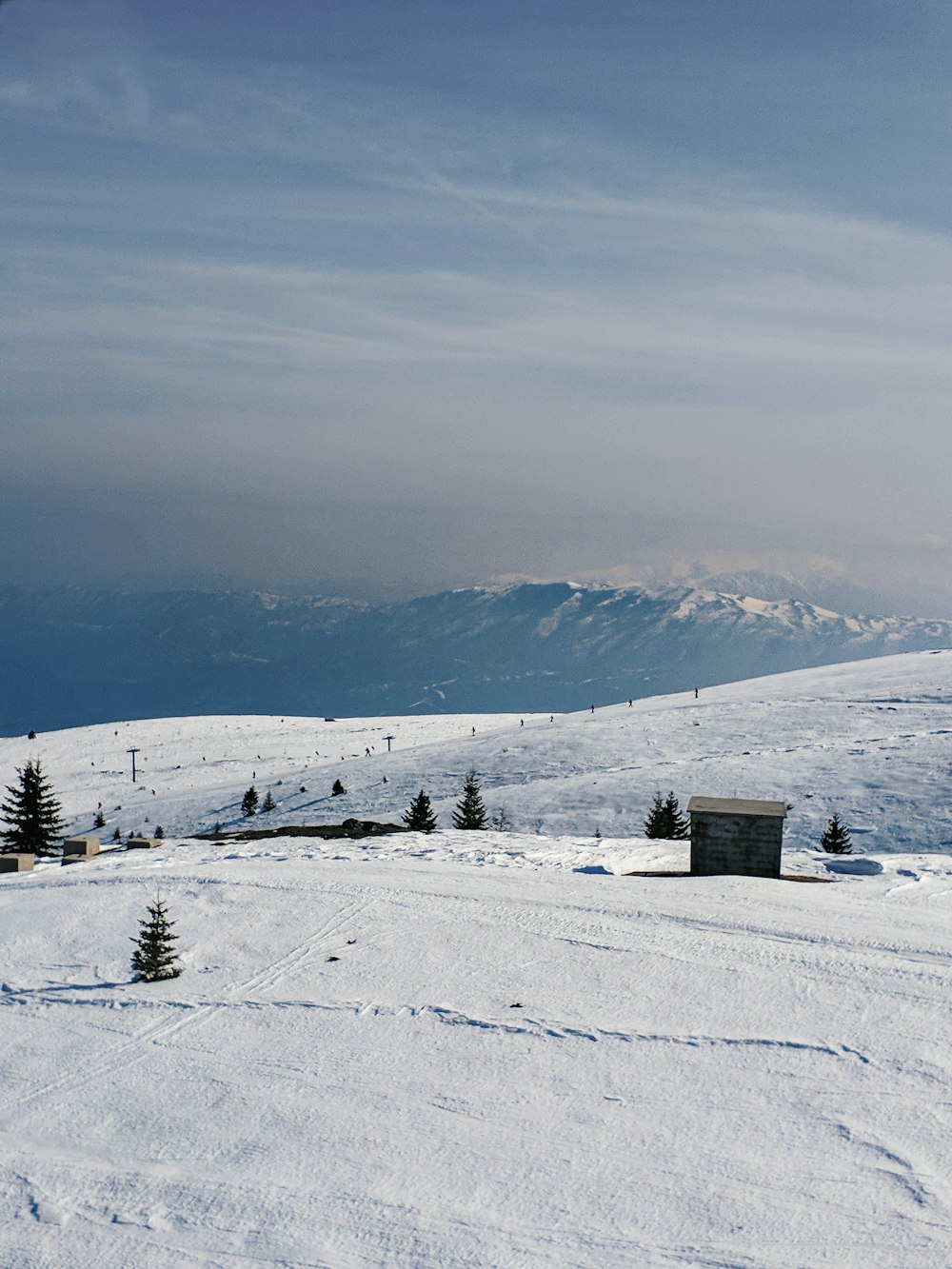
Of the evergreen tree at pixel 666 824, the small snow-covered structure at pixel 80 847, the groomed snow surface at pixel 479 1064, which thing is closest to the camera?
the groomed snow surface at pixel 479 1064

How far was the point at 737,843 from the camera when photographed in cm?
2078

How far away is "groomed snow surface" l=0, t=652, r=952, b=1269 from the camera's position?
8.65 meters

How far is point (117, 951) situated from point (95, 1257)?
801 centimetres

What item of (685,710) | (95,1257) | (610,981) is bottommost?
(95,1257)

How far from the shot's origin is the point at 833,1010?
1248 centimetres

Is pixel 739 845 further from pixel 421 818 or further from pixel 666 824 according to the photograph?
pixel 421 818

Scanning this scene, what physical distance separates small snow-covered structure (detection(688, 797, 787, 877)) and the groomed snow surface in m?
0.73

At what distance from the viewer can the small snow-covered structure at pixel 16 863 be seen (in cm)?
2496

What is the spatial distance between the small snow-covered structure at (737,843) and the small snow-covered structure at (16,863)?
16422 mm

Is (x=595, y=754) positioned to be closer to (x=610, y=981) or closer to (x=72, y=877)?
(x=72, y=877)

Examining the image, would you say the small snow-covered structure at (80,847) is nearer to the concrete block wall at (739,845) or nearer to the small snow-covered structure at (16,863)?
the small snow-covered structure at (16,863)

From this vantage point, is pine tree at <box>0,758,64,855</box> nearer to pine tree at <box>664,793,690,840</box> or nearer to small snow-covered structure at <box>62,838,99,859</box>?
small snow-covered structure at <box>62,838,99,859</box>

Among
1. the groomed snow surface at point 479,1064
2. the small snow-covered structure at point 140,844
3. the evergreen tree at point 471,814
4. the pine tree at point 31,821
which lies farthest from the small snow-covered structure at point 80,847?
the pine tree at point 31,821

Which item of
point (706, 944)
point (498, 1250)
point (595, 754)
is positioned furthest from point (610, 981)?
point (595, 754)
